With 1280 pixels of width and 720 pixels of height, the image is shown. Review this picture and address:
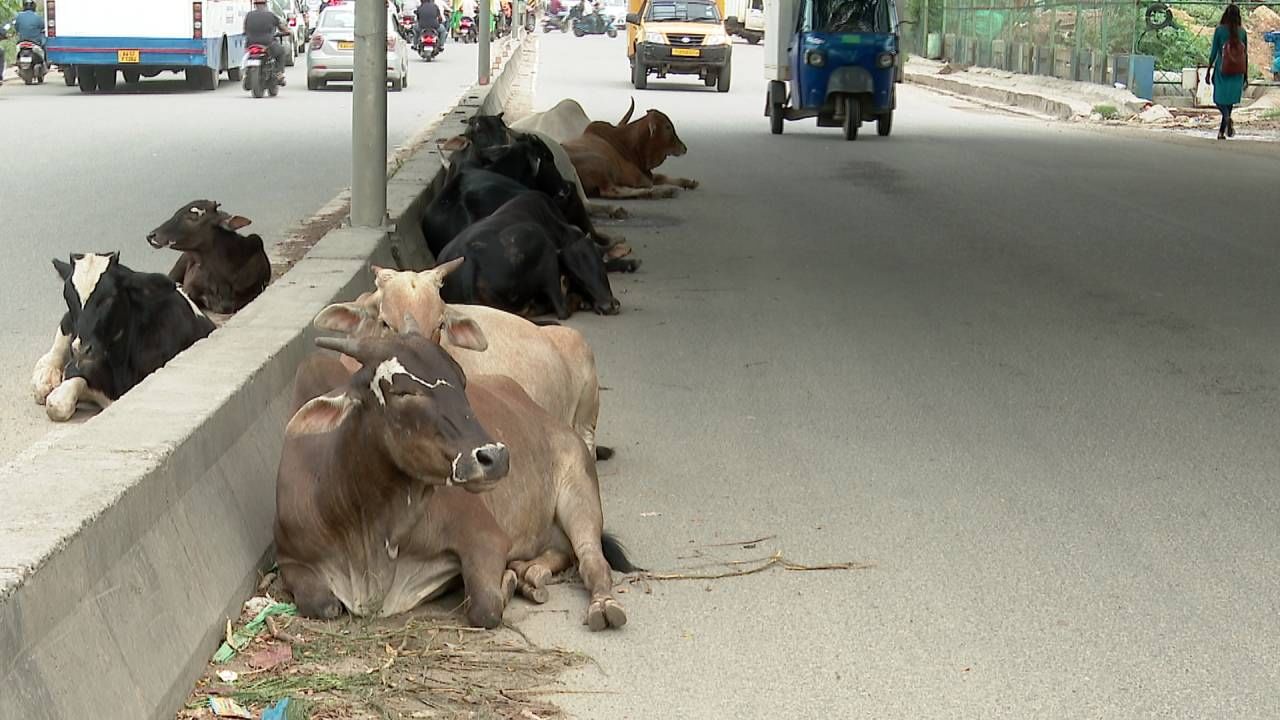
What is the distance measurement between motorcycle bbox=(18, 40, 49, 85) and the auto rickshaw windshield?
16.8m

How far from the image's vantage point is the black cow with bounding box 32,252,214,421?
816cm

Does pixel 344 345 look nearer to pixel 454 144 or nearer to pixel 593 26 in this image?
pixel 454 144

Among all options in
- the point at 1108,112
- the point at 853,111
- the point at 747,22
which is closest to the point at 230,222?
the point at 853,111

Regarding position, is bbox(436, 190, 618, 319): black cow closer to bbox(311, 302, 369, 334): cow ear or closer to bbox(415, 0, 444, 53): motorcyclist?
bbox(311, 302, 369, 334): cow ear

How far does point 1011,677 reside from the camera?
5324mm

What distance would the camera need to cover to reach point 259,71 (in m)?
32.9

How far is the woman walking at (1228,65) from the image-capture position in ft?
89.4

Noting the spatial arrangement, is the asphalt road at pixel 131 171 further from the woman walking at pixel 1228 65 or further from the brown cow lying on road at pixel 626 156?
the woman walking at pixel 1228 65

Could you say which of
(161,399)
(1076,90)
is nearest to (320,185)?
(161,399)

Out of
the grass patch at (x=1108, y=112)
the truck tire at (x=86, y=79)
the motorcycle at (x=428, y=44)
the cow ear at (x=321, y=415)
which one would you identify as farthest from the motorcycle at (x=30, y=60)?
the cow ear at (x=321, y=415)

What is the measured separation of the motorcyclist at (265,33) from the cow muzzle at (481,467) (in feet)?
96.6

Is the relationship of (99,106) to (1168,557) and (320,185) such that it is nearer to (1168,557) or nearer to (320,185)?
(320,185)

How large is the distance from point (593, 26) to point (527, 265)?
72.6m

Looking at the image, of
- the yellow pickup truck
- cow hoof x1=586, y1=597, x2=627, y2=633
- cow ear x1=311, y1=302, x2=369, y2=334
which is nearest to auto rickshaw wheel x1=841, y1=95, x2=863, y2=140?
the yellow pickup truck
